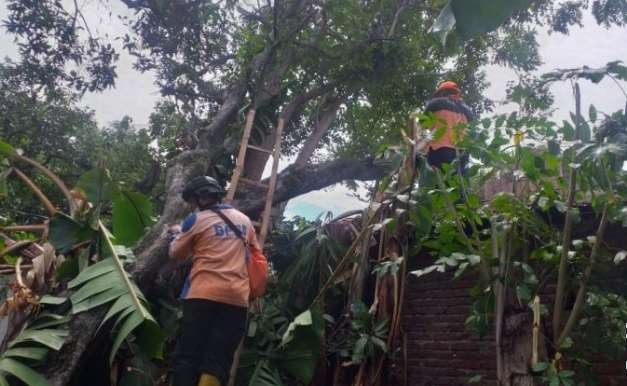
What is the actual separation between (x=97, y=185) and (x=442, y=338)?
3.14 metres

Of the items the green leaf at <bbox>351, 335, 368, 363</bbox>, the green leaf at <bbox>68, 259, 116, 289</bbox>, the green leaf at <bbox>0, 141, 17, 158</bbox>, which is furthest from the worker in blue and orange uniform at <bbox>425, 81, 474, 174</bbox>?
the green leaf at <bbox>0, 141, 17, 158</bbox>

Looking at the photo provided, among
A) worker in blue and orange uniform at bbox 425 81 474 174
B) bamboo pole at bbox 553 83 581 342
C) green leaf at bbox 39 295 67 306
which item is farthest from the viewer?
worker in blue and orange uniform at bbox 425 81 474 174

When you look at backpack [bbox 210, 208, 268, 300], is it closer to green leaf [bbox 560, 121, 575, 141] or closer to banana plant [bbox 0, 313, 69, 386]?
banana plant [bbox 0, 313, 69, 386]

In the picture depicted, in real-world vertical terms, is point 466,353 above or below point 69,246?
below

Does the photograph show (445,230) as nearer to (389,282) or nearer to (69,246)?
(389,282)

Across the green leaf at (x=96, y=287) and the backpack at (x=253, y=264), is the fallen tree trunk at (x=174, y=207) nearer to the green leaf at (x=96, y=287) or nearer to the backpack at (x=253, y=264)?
the green leaf at (x=96, y=287)

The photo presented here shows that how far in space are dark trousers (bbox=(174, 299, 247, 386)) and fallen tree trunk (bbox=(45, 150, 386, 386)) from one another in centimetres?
79

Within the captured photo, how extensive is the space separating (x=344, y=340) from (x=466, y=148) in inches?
86.9

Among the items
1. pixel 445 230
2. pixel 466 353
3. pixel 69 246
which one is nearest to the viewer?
pixel 445 230

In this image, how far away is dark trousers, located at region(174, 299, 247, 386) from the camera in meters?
3.78

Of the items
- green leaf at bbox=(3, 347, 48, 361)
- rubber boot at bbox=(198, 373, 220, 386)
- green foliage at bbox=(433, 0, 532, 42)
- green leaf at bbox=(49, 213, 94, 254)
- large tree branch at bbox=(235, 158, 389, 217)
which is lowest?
rubber boot at bbox=(198, 373, 220, 386)

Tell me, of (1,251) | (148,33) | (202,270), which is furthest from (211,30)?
(202,270)

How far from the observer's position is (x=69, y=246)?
4559mm

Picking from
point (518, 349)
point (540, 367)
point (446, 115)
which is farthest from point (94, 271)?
point (446, 115)
